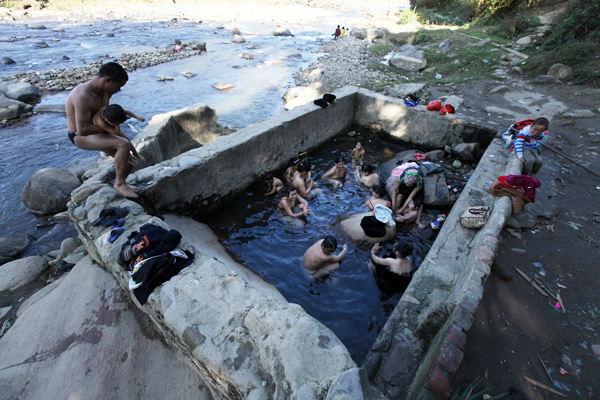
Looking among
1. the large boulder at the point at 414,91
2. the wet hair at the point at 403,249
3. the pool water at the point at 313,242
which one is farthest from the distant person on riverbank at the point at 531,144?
the large boulder at the point at 414,91

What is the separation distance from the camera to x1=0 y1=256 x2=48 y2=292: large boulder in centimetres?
403

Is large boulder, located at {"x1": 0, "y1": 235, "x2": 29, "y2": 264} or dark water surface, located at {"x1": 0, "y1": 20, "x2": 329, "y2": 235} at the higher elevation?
dark water surface, located at {"x1": 0, "y1": 20, "x2": 329, "y2": 235}

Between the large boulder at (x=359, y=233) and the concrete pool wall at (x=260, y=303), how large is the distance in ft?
3.57

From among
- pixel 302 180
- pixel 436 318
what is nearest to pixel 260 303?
pixel 436 318

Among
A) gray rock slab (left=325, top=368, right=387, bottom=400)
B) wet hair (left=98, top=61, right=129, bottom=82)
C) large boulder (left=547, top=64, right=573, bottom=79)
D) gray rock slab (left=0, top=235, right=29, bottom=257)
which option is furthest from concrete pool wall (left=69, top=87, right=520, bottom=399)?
large boulder (left=547, top=64, right=573, bottom=79)

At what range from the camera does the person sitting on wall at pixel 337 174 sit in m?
6.62

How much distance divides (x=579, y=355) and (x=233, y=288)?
10.8ft

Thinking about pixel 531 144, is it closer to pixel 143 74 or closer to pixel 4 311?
pixel 4 311

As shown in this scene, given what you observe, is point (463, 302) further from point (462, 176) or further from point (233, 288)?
point (462, 176)

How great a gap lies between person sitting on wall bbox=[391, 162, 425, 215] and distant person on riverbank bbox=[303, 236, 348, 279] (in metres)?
1.77

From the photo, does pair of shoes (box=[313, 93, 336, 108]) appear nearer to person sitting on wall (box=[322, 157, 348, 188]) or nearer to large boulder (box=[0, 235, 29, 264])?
person sitting on wall (box=[322, 157, 348, 188])

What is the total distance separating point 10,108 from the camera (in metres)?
9.54

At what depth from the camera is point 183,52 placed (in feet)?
57.8

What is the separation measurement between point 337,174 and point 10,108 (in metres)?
10.9
